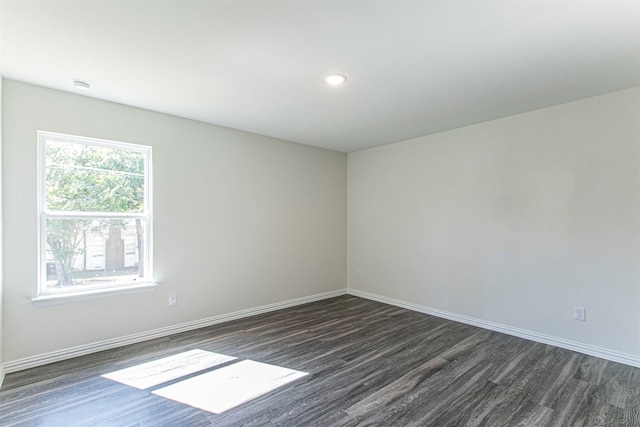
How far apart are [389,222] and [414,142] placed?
1.22 metres

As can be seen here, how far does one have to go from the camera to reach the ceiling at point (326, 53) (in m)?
1.71

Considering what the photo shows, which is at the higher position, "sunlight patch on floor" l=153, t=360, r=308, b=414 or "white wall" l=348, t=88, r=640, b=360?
"white wall" l=348, t=88, r=640, b=360

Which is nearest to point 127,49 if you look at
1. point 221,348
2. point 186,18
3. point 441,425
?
point 186,18

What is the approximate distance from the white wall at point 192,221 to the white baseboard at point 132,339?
50 mm

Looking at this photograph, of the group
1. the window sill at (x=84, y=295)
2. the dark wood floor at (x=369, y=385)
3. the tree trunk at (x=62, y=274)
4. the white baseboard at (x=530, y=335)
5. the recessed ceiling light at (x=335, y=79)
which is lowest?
the dark wood floor at (x=369, y=385)

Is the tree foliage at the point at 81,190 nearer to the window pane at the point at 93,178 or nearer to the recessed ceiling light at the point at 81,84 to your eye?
the window pane at the point at 93,178

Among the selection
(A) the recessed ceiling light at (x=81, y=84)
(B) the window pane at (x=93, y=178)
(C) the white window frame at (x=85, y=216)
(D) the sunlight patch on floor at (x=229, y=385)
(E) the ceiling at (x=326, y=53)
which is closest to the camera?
(E) the ceiling at (x=326, y=53)

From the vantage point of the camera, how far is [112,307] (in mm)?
3035

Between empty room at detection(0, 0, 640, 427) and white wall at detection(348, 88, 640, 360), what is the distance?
0.02 m

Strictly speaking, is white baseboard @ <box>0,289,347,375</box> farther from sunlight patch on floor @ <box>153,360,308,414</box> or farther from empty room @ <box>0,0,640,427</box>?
sunlight patch on floor @ <box>153,360,308,414</box>

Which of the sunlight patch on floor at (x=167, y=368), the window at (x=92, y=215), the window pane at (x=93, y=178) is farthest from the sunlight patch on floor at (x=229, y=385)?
the window pane at (x=93, y=178)

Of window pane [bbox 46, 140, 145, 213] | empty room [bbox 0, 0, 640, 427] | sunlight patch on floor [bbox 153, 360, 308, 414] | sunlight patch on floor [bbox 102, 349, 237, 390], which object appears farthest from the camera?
window pane [bbox 46, 140, 145, 213]

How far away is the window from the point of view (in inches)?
109

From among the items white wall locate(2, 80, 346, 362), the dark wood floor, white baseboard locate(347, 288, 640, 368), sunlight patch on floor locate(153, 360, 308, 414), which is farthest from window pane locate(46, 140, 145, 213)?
white baseboard locate(347, 288, 640, 368)
